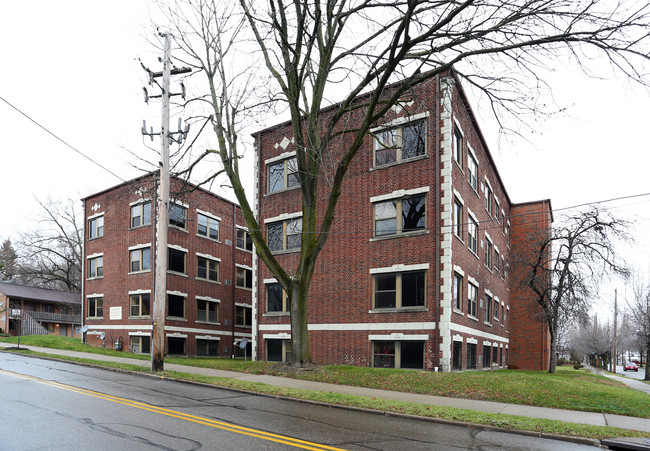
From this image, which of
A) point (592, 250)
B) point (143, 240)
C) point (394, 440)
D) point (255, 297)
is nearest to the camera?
point (394, 440)

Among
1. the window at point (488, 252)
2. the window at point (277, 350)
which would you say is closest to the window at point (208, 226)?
the window at point (277, 350)

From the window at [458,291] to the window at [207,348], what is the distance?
19430 mm

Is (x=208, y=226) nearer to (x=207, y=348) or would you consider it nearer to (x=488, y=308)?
(x=207, y=348)

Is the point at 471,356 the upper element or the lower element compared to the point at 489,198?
lower

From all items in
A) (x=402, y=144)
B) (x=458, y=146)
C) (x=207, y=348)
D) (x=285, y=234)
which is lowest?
(x=207, y=348)

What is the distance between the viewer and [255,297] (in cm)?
2577

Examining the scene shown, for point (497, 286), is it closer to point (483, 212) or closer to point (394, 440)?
point (483, 212)

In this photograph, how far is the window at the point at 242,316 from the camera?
38.3 metres

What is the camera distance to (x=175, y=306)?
32125mm

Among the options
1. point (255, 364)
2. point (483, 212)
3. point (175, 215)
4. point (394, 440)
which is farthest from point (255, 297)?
point (394, 440)

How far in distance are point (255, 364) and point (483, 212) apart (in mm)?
16536

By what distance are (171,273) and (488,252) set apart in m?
20.4

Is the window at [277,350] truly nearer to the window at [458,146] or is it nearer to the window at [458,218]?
the window at [458,218]

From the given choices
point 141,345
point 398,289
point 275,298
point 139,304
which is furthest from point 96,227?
point 398,289
